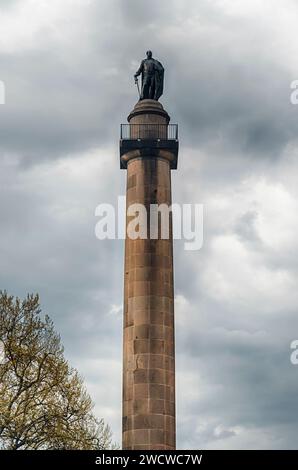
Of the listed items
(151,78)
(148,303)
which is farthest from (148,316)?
(151,78)

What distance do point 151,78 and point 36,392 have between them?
19.8 m

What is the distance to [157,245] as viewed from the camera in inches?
1917

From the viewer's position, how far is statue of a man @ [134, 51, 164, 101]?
54.0 m

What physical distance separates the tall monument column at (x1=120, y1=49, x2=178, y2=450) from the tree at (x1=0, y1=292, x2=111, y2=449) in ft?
27.3

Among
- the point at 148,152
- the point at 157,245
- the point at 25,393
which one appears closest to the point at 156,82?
the point at 148,152

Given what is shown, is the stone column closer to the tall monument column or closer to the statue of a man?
the tall monument column

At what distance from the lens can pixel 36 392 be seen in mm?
53375

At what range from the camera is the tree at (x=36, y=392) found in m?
52.1

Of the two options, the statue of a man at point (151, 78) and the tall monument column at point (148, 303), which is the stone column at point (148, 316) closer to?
the tall monument column at point (148, 303)

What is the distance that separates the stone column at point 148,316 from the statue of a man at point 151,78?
319cm

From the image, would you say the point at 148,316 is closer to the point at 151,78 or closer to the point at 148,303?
the point at 148,303

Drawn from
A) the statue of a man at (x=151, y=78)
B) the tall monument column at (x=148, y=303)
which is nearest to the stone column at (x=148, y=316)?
the tall monument column at (x=148, y=303)
